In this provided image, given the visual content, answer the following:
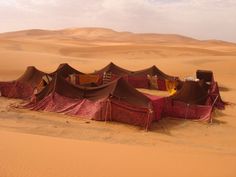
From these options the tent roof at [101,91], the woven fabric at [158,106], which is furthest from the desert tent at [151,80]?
the tent roof at [101,91]

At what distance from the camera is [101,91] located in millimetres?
19250

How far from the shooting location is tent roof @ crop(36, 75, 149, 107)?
1848cm

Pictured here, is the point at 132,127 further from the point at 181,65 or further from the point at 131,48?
the point at 131,48

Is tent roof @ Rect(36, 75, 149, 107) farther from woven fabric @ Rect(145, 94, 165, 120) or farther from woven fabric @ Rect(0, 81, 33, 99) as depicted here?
woven fabric @ Rect(0, 81, 33, 99)

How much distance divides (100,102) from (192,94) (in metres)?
5.87

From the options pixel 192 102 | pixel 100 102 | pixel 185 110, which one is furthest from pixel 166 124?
pixel 192 102

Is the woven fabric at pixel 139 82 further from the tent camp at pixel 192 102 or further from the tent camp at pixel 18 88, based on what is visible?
the tent camp at pixel 18 88

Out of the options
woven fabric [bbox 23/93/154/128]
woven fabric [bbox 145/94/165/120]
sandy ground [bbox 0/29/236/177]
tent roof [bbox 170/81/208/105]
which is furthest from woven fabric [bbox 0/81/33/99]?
tent roof [bbox 170/81/208/105]

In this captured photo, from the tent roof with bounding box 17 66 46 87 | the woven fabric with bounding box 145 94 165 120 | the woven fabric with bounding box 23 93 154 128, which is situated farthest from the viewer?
the tent roof with bounding box 17 66 46 87

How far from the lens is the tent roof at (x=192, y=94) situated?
2119 cm

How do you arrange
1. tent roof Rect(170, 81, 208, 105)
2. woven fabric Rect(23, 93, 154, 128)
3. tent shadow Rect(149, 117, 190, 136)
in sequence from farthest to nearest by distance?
tent roof Rect(170, 81, 208, 105), woven fabric Rect(23, 93, 154, 128), tent shadow Rect(149, 117, 190, 136)

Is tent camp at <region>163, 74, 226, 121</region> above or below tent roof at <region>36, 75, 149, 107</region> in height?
below

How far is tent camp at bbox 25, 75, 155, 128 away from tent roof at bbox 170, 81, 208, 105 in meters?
3.32

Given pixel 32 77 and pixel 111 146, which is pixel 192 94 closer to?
pixel 32 77
